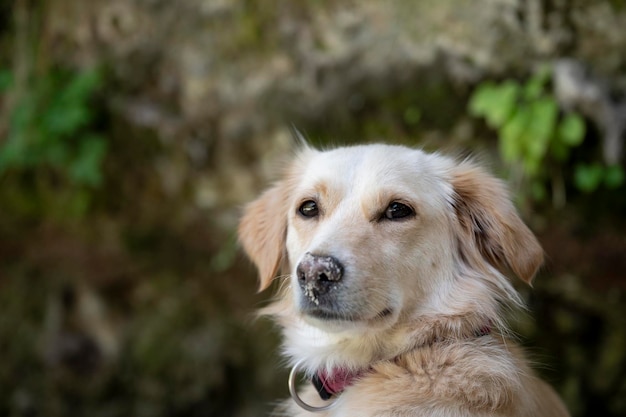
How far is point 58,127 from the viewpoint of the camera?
563cm

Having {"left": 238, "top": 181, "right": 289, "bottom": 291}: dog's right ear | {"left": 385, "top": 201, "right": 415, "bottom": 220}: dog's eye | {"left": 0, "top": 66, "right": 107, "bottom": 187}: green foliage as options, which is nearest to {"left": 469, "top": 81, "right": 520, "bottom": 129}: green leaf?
{"left": 238, "top": 181, "right": 289, "bottom": 291}: dog's right ear

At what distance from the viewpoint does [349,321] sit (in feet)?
8.33

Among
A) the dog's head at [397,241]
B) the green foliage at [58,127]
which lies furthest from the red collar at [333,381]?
the green foliage at [58,127]

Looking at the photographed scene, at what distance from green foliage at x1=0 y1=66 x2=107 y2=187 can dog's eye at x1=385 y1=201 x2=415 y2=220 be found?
3505 millimetres

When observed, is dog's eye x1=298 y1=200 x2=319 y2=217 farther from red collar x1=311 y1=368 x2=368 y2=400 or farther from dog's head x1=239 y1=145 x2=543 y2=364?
red collar x1=311 y1=368 x2=368 y2=400

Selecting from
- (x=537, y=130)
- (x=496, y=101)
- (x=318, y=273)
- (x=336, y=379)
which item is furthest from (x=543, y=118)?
(x=318, y=273)

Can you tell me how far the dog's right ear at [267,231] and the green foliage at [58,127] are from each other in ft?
8.79

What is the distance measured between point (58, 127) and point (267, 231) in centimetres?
311

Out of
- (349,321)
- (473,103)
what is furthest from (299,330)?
(473,103)

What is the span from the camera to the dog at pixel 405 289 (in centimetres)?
249

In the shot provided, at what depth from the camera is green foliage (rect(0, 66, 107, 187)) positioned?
5672mm

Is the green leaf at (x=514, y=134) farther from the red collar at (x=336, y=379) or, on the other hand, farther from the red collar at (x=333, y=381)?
the red collar at (x=333, y=381)

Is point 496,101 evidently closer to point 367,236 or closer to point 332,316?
point 367,236

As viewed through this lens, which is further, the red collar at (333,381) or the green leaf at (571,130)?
the green leaf at (571,130)
